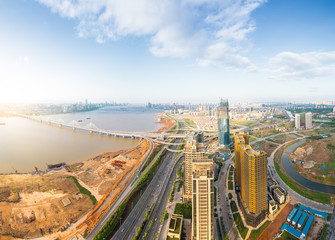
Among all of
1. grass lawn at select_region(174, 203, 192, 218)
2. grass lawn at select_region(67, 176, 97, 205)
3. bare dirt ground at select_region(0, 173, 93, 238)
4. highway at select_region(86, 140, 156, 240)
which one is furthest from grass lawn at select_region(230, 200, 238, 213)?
bare dirt ground at select_region(0, 173, 93, 238)

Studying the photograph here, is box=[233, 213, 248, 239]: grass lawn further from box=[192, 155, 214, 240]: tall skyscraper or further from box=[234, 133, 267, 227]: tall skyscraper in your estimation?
box=[192, 155, 214, 240]: tall skyscraper

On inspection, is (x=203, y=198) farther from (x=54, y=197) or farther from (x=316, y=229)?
(x=54, y=197)

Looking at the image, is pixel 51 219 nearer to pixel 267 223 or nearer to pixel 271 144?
pixel 267 223

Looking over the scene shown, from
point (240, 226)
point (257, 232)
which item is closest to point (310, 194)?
point (257, 232)

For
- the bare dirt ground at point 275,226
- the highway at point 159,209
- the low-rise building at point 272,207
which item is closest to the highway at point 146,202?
the highway at point 159,209

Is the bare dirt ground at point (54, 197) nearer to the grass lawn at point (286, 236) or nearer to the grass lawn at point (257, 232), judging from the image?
the grass lawn at point (257, 232)
